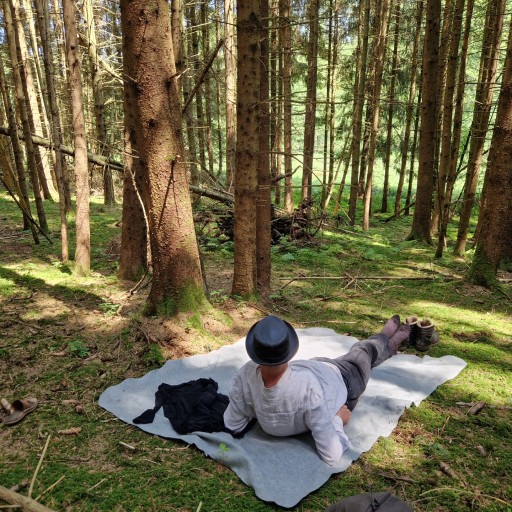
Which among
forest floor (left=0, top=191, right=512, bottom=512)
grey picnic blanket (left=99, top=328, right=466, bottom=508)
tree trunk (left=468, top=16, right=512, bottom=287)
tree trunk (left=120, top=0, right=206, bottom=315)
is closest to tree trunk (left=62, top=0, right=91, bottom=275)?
forest floor (left=0, top=191, right=512, bottom=512)

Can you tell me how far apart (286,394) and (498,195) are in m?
5.57

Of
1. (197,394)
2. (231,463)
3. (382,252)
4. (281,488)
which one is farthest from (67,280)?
(382,252)

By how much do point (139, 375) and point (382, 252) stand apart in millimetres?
7586

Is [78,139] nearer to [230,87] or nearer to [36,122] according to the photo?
[230,87]

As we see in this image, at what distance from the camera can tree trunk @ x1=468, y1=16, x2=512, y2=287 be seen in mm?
6059

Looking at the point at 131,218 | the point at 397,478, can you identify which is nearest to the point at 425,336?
the point at 397,478

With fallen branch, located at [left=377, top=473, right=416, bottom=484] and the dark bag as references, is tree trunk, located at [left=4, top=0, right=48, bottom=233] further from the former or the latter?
the dark bag

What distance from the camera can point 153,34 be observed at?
408cm

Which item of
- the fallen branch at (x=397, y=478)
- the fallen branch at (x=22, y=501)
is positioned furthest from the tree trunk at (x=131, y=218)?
the fallen branch at (x=397, y=478)

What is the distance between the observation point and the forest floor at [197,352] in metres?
2.60

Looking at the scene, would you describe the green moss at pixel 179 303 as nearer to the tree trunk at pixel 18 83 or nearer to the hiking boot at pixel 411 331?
the hiking boot at pixel 411 331

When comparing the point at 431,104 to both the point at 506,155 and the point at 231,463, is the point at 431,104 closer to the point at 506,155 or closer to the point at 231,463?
the point at 506,155

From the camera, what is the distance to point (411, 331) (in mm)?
4668

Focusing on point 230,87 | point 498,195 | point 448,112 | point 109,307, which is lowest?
point 109,307
